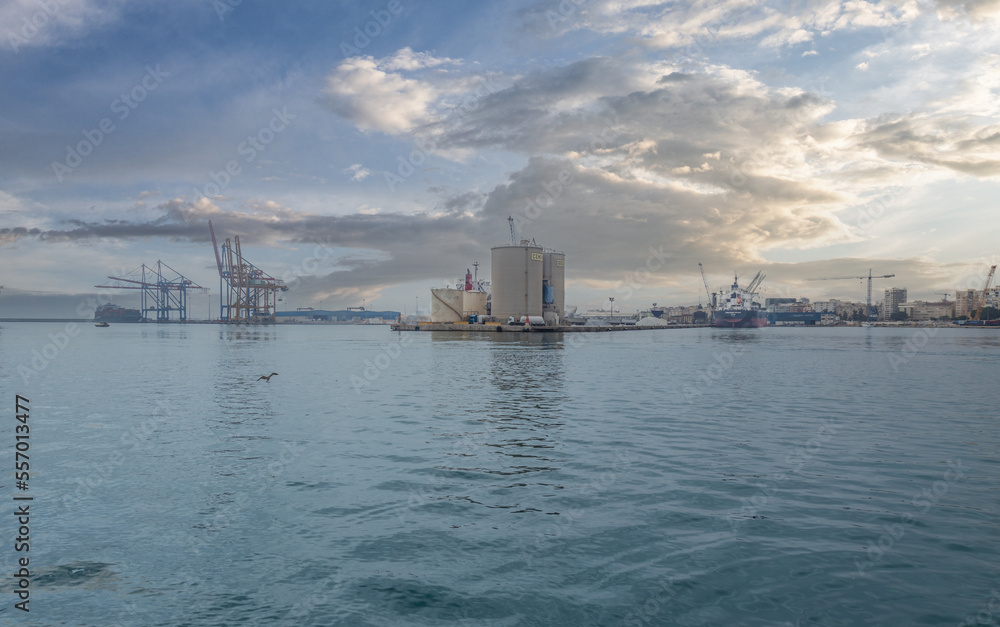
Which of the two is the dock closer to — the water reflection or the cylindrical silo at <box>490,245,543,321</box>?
the cylindrical silo at <box>490,245,543,321</box>

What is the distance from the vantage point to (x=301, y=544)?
28.6ft

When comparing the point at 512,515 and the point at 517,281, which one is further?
the point at 517,281

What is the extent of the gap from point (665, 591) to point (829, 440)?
12228mm

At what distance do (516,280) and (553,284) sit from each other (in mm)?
16046

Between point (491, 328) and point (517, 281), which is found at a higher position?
point (517, 281)

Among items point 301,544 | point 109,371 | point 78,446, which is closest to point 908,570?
point 301,544
